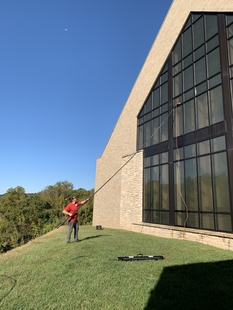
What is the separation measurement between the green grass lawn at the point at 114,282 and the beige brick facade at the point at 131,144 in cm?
785

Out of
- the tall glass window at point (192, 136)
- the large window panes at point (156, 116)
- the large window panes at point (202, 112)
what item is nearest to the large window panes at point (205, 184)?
the tall glass window at point (192, 136)

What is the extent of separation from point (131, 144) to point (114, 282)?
42.4 ft

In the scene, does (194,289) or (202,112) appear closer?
(194,289)

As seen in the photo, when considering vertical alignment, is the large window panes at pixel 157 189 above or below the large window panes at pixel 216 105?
below

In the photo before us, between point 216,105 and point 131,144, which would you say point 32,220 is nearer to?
point 131,144

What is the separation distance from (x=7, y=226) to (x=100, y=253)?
25095mm

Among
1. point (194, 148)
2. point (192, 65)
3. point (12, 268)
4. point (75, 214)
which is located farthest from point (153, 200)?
point (12, 268)

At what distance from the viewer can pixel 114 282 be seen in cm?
455

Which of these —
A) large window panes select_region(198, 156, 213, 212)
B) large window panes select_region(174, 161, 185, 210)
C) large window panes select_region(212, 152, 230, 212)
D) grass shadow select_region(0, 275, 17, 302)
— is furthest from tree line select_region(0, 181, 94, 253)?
grass shadow select_region(0, 275, 17, 302)

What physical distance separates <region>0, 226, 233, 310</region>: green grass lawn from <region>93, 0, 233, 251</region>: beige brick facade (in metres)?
7.85

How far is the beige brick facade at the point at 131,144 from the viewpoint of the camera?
47.4 feet

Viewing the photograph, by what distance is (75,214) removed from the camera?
29.5 ft

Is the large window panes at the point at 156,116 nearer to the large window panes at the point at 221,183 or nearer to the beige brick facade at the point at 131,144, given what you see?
the beige brick facade at the point at 131,144

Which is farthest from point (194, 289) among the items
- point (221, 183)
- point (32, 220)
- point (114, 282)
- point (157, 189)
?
point (32, 220)
